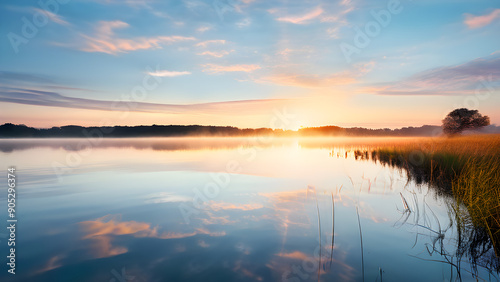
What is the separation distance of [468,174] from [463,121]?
5912 cm

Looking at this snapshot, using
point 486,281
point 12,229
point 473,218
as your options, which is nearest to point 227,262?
point 486,281

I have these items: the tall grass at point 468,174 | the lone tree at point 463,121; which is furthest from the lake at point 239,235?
the lone tree at point 463,121

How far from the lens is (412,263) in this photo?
17.2 feet

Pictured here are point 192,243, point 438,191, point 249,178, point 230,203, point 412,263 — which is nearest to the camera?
point 412,263

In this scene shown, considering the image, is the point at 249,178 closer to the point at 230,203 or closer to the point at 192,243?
the point at 230,203

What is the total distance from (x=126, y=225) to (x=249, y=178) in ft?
28.6

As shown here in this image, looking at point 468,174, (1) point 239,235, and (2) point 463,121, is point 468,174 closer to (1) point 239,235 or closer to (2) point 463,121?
(1) point 239,235

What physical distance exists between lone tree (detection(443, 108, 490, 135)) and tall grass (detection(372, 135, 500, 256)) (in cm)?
4278

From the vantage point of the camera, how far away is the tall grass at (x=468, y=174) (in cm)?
565

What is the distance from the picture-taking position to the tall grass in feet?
18.5

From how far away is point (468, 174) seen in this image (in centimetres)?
830

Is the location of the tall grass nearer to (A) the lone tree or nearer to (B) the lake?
(B) the lake

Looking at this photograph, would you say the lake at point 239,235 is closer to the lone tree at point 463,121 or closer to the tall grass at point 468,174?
the tall grass at point 468,174

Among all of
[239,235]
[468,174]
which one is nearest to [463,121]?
[468,174]
